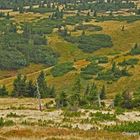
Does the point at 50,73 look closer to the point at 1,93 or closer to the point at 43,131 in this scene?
the point at 1,93

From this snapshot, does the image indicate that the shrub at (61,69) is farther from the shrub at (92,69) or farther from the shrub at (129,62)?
the shrub at (129,62)

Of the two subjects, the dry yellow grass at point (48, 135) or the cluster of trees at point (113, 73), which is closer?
the dry yellow grass at point (48, 135)

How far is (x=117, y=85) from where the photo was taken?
516ft

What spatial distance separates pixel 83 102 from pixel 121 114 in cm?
2221

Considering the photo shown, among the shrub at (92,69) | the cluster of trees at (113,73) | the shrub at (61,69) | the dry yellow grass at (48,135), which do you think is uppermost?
the dry yellow grass at (48,135)

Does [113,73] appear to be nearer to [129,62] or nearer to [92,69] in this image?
[92,69]

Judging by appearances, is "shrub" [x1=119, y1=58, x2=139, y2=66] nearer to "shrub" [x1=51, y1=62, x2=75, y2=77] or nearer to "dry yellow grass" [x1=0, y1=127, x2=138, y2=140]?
"shrub" [x1=51, y1=62, x2=75, y2=77]

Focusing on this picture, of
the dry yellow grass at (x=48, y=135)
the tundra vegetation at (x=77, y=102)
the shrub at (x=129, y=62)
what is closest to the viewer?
the dry yellow grass at (x=48, y=135)

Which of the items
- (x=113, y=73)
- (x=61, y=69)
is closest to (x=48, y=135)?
(x=113, y=73)

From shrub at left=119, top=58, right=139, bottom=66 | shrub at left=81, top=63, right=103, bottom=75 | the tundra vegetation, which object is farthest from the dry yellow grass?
shrub at left=119, top=58, right=139, bottom=66

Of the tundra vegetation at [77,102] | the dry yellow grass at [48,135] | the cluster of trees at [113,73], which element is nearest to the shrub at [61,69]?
the tundra vegetation at [77,102]

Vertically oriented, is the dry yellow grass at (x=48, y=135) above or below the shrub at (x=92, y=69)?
above

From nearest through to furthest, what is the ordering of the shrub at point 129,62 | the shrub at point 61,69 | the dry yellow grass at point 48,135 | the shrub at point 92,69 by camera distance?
the dry yellow grass at point 48,135, the shrub at point 92,69, the shrub at point 61,69, the shrub at point 129,62

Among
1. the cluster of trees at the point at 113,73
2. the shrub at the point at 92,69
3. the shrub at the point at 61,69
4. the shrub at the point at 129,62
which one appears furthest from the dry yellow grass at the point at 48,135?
the shrub at the point at 129,62
